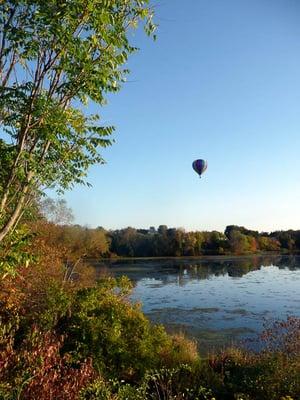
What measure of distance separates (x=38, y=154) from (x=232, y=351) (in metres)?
10.0

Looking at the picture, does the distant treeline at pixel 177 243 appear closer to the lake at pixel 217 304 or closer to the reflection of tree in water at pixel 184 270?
the reflection of tree in water at pixel 184 270

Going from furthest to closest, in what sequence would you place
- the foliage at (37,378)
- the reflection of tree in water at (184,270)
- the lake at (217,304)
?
the reflection of tree in water at (184,270)
the lake at (217,304)
the foliage at (37,378)

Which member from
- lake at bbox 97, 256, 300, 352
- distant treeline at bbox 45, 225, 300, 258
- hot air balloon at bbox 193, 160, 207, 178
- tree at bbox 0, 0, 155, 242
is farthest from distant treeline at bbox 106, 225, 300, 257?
tree at bbox 0, 0, 155, 242

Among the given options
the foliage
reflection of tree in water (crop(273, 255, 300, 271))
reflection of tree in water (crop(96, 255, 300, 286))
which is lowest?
the foliage

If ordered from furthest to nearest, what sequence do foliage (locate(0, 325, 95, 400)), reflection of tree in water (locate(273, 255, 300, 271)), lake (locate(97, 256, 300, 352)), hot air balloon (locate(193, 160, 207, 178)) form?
reflection of tree in water (locate(273, 255, 300, 271)) → hot air balloon (locate(193, 160, 207, 178)) → lake (locate(97, 256, 300, 352)) → foliage (locate(0, 325, 95, 400))

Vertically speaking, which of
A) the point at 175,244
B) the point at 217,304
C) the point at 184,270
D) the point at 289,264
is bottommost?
the point at 217,304

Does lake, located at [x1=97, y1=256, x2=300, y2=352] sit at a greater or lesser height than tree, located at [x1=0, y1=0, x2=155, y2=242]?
lesser

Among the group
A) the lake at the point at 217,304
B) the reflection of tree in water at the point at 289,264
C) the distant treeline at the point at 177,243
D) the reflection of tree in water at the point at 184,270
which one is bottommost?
the lake at the point at 217,304

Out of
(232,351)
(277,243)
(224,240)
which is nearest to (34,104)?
(232,351)

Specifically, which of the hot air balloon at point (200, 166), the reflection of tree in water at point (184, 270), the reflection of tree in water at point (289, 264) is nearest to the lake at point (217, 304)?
the reflection of tree in water at point (184, 270)

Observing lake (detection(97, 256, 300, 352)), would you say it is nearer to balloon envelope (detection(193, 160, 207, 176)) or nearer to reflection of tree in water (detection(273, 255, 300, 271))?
balloon envelope (detection(193, 160, 207, 176))

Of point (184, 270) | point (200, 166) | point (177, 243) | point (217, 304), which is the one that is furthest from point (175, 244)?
point (217, 304)

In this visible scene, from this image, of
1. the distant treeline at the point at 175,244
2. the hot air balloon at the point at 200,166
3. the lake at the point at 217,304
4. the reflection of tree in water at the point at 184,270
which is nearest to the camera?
the lake at the point at 217,304

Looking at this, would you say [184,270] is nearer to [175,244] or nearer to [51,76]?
[175,244]
